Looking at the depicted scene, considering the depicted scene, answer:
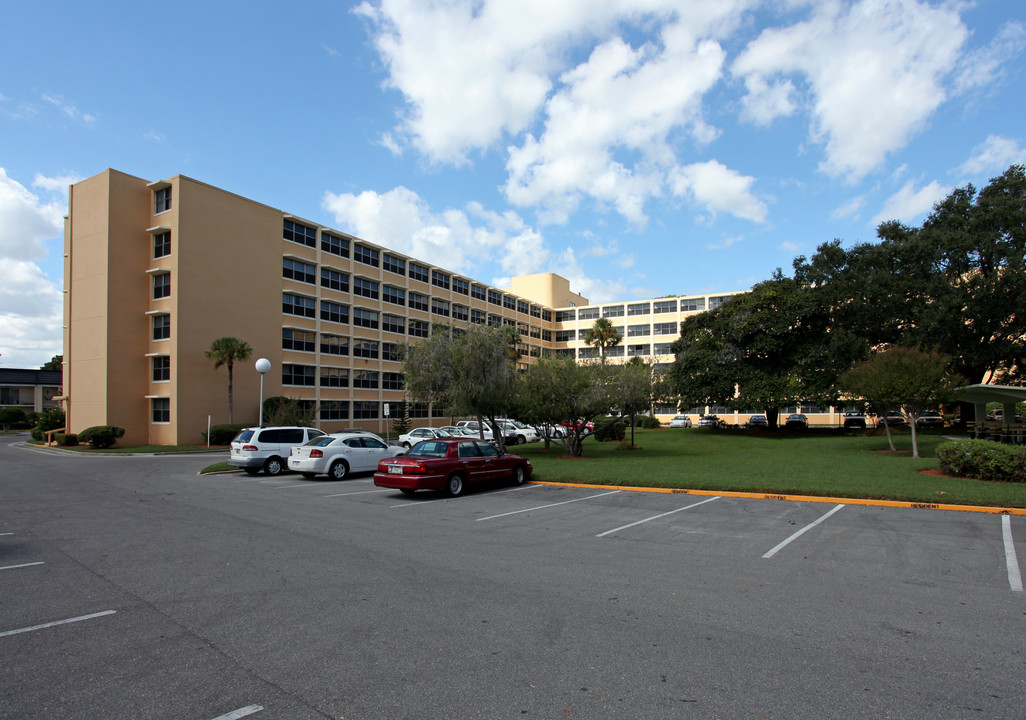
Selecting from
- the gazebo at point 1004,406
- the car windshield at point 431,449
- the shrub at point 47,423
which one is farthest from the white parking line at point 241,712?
the shrub at point 47,423

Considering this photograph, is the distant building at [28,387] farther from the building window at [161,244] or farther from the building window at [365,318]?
the building window at [365,318]

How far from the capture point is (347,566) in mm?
7680

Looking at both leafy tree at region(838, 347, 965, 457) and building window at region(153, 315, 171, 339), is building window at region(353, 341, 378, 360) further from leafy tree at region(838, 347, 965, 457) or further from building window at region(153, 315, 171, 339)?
leafy tree at region(838, 347, 965, 457)

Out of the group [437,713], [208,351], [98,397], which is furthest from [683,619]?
[98,397]

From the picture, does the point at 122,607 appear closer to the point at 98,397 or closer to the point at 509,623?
the point at 509,623

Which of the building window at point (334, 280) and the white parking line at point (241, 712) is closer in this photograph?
the white parking line at point (241, 712)

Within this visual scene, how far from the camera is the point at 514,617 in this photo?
5.68m

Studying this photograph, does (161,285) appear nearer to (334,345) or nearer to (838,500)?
(334,345)

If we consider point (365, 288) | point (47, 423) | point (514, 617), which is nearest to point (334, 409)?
point (365, 288)

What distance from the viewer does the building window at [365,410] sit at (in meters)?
50.2

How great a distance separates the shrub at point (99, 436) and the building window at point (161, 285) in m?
8.95

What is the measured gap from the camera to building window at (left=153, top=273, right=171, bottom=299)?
37.8 m

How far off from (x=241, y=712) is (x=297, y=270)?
45154 millimetres

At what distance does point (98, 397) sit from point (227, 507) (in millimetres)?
30665
